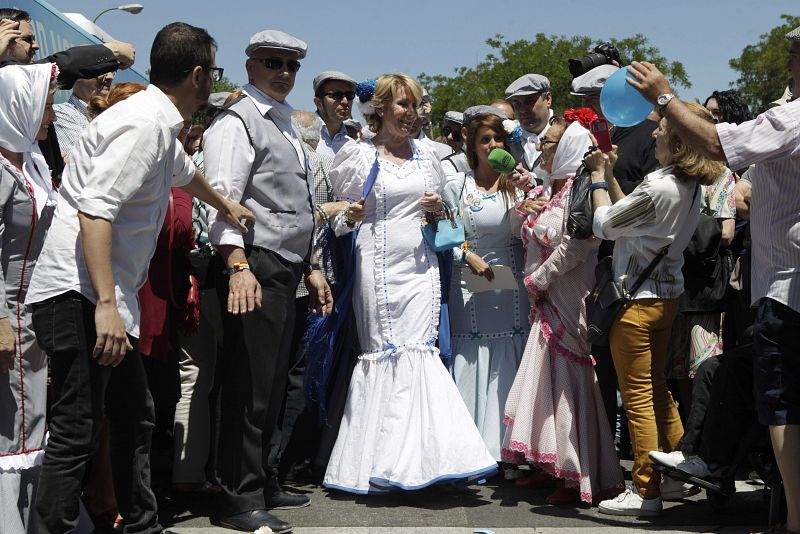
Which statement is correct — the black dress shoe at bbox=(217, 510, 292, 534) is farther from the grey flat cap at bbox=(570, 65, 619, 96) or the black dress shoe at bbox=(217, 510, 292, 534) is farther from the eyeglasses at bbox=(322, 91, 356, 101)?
the eyeglasses at bbox=(322, 91, 356, 101)

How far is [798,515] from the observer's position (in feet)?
12.8

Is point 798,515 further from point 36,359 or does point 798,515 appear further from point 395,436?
point 36,359

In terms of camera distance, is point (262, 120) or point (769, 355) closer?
point (769, 355)

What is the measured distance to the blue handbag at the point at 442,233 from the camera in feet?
17.4

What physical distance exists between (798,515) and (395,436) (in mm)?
2015

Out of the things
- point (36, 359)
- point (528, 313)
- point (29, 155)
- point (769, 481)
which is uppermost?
point (29, 155)

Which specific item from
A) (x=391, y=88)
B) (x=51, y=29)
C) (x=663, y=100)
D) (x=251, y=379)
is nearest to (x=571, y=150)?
(x=391, y=88)

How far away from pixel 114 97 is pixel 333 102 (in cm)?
299

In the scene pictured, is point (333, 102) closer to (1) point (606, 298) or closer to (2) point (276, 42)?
(2) point (276, 42)

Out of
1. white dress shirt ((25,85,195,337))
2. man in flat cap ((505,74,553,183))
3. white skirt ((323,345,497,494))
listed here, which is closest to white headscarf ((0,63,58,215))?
white dress shirt ((25,85,195,337))

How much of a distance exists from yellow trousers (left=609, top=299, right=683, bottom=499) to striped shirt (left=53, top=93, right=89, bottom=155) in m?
2.99

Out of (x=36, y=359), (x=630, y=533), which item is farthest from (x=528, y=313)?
(x=36, y=359)

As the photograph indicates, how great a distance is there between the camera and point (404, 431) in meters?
5.07

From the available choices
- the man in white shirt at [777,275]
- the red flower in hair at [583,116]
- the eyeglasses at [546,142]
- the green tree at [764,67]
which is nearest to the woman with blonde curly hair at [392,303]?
the eyeglasses at [546,142]
